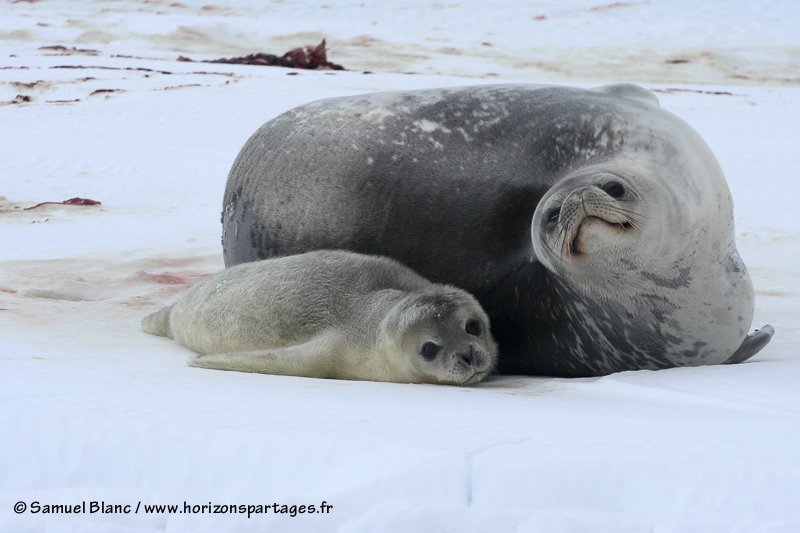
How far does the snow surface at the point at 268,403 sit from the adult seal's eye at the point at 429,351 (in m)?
0.14

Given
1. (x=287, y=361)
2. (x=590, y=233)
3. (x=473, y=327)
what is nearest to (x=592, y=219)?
(x=590, y=233)

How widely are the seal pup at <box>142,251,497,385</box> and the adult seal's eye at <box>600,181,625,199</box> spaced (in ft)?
1.60

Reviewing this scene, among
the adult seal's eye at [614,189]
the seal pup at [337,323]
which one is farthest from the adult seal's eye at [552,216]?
the seal pup at [337,323]

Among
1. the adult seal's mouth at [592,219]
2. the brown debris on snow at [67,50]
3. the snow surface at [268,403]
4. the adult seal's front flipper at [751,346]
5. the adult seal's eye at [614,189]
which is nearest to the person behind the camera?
the snow surface at [268,403]

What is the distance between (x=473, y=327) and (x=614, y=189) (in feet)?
1.74

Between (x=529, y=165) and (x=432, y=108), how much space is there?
1.68 feet

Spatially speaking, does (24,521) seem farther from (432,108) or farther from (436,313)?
(432,108)

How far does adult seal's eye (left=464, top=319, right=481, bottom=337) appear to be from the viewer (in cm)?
325

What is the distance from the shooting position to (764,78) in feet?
45.9

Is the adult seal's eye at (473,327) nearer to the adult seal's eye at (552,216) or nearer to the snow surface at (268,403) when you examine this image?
the snow surface at (268,403)

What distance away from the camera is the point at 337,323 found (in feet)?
11.2

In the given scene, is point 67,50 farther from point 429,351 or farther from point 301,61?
point 429,351

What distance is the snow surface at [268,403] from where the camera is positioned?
190 cm

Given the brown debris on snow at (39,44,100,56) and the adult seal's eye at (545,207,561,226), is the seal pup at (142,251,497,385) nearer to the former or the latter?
the adult seal's eye at (545,207,561,226)
